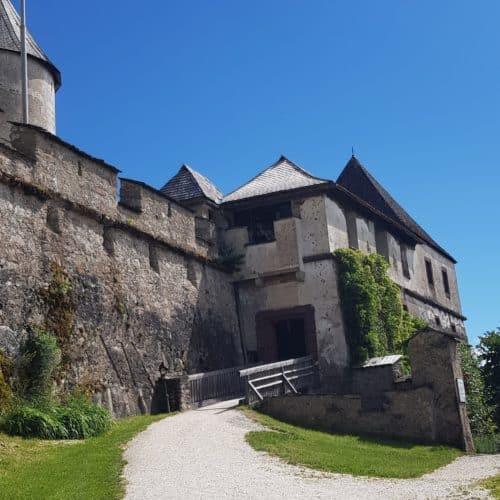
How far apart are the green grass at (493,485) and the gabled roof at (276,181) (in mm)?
13989

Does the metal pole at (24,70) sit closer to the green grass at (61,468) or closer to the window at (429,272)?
the green grass at (61,468)

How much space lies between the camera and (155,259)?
2139cm

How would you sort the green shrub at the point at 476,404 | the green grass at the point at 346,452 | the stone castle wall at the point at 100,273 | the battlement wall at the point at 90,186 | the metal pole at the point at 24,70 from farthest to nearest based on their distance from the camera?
1. the green shrub at the point at 476,404
2. the metal pole at the point at 24,70
3. the battlement wall at the point at 90,186
4. the stone castle wall at the point at 100,273
5. the green grass at the point at 346,452

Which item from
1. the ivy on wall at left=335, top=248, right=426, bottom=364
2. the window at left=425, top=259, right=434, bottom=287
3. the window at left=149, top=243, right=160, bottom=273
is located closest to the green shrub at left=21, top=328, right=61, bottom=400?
the window at left=149, top=243, right=160, bottom=273

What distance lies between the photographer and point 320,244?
82.1 feet

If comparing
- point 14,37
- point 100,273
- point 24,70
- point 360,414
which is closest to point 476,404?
point 360,414

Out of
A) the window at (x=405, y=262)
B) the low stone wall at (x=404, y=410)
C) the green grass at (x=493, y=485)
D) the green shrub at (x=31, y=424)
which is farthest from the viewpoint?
the window at (x=405, y=262)

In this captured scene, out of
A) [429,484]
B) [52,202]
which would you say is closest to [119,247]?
[52,202]

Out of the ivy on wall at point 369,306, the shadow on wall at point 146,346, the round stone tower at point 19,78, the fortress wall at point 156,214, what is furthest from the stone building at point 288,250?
the round stone tower at point 19,78

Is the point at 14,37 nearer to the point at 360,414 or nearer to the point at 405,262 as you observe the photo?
the point at 360,414

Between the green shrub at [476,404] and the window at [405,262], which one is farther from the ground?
the window at [405,262]

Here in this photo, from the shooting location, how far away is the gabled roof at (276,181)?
2589 cm

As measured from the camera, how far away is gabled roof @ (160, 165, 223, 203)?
26.0 m

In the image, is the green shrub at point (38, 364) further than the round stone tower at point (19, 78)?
No
